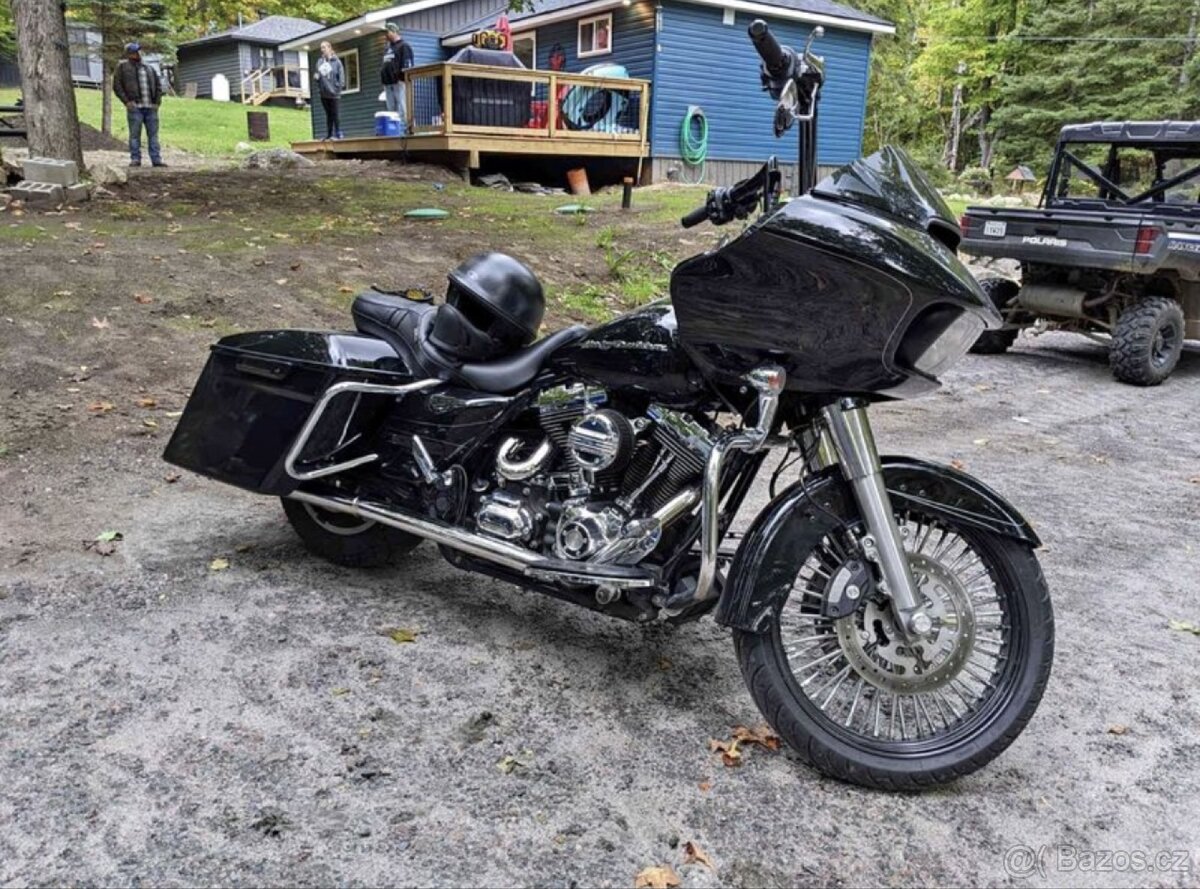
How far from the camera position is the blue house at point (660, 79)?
16.4 meters

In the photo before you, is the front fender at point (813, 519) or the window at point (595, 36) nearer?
the front fender at point (813, 519)

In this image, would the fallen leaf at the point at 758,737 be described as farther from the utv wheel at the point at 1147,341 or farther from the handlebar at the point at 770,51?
the utv wheel at the point at 1147,341

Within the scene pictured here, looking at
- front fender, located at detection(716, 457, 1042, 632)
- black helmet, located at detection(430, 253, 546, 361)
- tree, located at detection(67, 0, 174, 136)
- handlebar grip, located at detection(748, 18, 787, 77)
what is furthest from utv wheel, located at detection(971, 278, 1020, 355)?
tree, located at detection(67, 0, 174, 136)

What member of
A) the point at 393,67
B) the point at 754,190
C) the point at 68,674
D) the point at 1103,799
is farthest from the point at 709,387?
the point at 393,67

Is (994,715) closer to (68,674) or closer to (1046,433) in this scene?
(68,674)

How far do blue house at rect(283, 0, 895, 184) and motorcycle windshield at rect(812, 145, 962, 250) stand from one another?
45.0 feet

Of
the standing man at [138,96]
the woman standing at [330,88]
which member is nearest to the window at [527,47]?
the woman standing at [330,88]

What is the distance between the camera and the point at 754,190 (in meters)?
2.56

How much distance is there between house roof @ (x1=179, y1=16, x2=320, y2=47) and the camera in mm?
43281

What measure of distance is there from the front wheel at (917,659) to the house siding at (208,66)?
4790 centimetres

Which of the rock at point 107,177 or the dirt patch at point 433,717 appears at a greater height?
the rock at point 107,177

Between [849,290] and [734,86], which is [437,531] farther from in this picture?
[734,86]

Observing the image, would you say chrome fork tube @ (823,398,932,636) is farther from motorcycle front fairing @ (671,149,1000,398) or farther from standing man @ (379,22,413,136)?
standing man @ (379,22,413,136)

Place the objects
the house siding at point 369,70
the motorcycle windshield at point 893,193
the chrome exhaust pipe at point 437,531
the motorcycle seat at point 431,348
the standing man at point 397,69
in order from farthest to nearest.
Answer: the house siding at point 369,70 < the standing man at point 397,69 < the motorcycle seat at point 431,348 < the chrome exhaust pipe at point 437,531 < the motorcycle windshield at point 893,193
